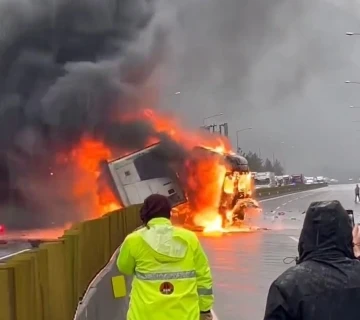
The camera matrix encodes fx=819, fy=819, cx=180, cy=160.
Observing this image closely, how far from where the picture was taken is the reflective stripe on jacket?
5.43 metres

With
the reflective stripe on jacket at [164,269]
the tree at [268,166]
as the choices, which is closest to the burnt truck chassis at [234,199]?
the reflective stripe on jacket at [164,269]

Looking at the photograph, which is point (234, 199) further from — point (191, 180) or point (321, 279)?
point (321, 279)

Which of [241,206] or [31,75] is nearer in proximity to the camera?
[241,206]

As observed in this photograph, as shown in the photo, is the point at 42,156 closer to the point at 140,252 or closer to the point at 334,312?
the point at 140,252

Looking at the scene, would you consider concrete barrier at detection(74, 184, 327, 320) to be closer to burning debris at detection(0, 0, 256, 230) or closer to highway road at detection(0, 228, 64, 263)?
highway road at detection(0, 228, 64, 263)

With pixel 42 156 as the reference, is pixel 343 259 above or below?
below

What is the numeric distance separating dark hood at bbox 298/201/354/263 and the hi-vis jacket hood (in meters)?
2.20

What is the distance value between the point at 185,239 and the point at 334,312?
2346mm

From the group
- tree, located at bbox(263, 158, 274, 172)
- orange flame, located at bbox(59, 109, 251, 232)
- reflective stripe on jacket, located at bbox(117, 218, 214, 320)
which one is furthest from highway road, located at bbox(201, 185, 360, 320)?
tree, located at bbox(263, 158, 274, 172)

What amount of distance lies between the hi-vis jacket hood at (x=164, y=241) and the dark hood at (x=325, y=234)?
2.20 meters

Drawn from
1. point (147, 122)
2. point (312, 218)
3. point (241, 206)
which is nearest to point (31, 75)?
point (147, 122)

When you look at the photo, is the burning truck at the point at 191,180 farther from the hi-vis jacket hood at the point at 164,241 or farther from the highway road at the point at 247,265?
the hi-vis jacket hood at the point at 164,241

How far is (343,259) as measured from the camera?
3357 mm

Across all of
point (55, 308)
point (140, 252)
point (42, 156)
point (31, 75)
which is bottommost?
point (55, 308)
